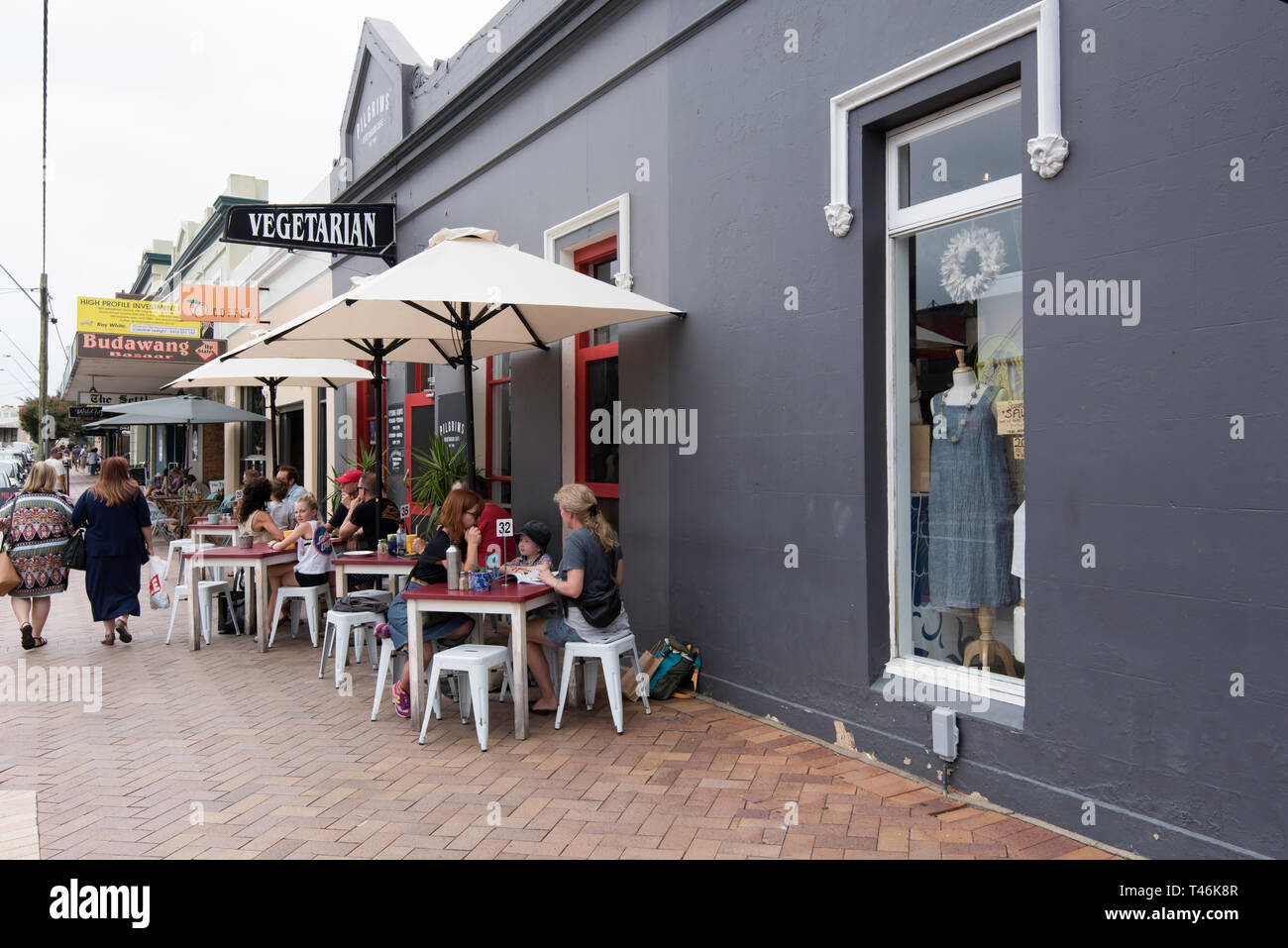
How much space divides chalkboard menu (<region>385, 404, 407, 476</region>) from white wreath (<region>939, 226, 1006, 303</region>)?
766cm

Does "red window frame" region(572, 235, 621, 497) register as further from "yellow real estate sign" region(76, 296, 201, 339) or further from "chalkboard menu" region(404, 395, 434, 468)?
"yellow real estate sign" region(76, 296, 201, 339)

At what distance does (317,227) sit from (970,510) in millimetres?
7872

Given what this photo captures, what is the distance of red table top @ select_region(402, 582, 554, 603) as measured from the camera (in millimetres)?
5023

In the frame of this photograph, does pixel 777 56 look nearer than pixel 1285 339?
No

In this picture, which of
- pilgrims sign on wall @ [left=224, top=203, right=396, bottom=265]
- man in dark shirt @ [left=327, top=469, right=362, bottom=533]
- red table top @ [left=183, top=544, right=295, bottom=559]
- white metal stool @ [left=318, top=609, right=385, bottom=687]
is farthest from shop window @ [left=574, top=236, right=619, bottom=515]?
pilgrims sign on wall @ [left=224, top=203, right=396, bottom=265]

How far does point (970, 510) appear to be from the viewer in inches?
175

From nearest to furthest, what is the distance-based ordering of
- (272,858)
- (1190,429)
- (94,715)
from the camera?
(1190,429) → (272,858) → (94,715)

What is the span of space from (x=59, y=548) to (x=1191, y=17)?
9.05 metres

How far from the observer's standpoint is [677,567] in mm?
6055

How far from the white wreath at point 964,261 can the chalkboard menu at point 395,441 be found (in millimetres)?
7659

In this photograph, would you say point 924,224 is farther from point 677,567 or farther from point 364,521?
point 364,521

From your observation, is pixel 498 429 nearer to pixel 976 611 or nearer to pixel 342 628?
pixel 342 628

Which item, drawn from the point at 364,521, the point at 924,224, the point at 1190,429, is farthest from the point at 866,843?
the point at 364,521

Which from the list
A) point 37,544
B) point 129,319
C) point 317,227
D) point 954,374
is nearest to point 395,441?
point 317,227
